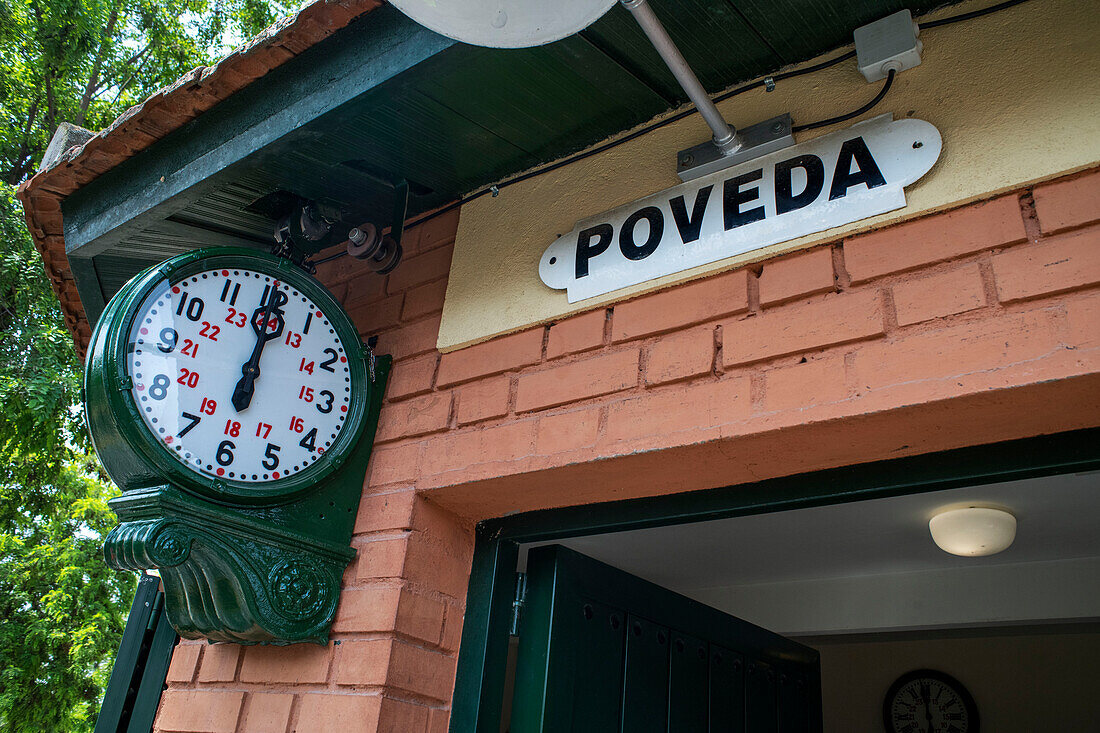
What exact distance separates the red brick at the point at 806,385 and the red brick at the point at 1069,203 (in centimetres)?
36

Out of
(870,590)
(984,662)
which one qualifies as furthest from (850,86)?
(984,662)

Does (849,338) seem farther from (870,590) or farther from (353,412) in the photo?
(870,590)

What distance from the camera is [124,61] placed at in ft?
24.5

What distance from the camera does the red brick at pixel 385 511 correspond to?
6.00 ft

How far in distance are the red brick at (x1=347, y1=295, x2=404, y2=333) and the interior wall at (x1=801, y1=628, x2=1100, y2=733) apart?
121 inches

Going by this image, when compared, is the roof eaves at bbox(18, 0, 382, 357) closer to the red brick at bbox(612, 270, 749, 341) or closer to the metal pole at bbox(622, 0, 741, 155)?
the metal pole at bbox(622, 0, 741, 155)

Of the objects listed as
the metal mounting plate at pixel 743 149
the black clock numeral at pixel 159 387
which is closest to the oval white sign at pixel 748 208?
the metal mounting plate at pixel 743 149

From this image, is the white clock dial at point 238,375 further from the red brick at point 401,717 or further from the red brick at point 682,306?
the red brick at point 682,306

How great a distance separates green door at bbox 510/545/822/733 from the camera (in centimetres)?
187

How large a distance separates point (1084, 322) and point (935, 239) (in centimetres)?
26

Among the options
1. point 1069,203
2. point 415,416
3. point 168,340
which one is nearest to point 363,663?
point 415,416

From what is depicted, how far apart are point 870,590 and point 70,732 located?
8638 millimetres

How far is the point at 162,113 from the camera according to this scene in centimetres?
186

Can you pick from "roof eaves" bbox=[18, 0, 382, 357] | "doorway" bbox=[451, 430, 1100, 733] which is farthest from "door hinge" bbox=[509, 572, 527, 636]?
"roof eaves" bbox=[18, 0, 382, 357]
